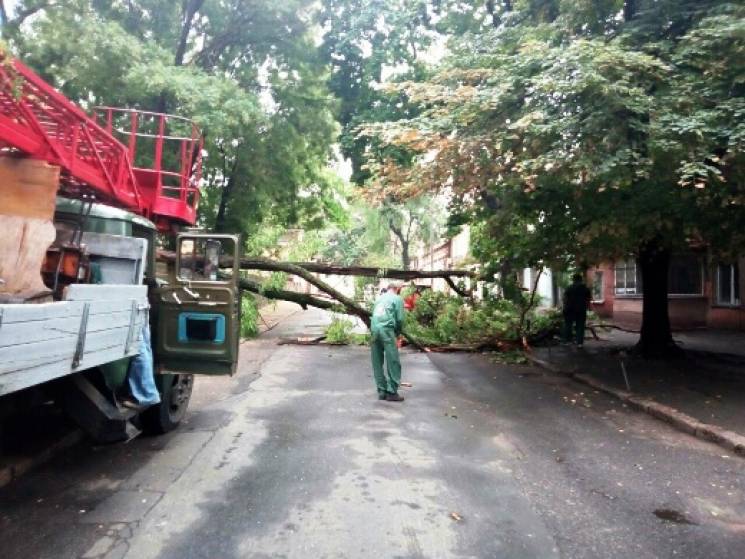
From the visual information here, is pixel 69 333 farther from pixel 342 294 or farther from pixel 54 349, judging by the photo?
pixel 342 294

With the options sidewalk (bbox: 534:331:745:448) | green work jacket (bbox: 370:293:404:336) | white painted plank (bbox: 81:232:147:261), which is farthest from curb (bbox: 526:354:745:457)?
white painted plank (bbox: 81:232:147:261)

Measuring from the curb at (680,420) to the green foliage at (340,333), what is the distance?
24.3ft

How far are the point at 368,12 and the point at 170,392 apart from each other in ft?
44.1

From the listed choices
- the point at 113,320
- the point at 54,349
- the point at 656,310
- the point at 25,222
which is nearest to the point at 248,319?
the point at 656,310

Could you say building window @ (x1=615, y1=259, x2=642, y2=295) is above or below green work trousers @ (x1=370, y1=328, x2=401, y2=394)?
above

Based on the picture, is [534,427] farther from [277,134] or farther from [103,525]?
[277,134]

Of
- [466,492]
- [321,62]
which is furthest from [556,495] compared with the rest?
[321,62]

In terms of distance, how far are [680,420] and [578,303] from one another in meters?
6.98

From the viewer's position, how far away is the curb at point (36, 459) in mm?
4676

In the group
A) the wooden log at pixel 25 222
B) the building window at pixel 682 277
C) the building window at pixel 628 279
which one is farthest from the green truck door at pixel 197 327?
the building window at pixel 628 279

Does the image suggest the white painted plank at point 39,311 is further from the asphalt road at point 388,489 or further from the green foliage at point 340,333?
the green foliage at point 340,333

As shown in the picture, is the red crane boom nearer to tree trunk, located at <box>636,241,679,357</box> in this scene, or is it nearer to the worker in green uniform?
the worker in green uniform

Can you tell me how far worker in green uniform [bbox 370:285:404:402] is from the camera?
813 cm

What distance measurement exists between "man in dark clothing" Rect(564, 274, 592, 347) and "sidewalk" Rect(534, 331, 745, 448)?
53 centimetres
